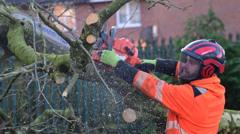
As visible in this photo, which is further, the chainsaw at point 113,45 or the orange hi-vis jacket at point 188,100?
the chainsaw at point 113,45

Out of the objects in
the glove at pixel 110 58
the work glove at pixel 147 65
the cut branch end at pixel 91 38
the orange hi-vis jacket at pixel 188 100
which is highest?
the cut branch end at pixel 91 38

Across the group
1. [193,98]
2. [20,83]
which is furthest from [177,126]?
[20,83]

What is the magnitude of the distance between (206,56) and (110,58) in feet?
2.29

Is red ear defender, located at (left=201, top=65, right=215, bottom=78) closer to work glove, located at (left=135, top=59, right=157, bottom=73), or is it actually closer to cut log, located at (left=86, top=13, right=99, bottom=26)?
work glove, located at (left=135, top=59, right=157, bottom=73)

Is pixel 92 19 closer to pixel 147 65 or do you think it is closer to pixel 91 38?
pixel 91 38

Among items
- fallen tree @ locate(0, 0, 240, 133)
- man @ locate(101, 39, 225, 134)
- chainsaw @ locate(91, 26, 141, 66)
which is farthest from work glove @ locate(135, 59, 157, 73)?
man @ locate(101, 39, 225, 134)

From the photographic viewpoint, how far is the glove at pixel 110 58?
4.25m

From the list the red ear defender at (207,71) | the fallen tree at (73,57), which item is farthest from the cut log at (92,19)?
the red ear defender at (207,71)

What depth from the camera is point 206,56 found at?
14.1 feet

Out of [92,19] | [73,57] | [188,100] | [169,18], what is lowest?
[188,100]

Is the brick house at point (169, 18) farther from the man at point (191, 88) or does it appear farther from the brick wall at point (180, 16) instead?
the man at point (191, 88)

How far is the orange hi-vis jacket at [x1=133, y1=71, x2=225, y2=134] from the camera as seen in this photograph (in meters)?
4.20

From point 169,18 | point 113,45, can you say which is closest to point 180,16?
point 169,18

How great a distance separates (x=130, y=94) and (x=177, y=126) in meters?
0.52
